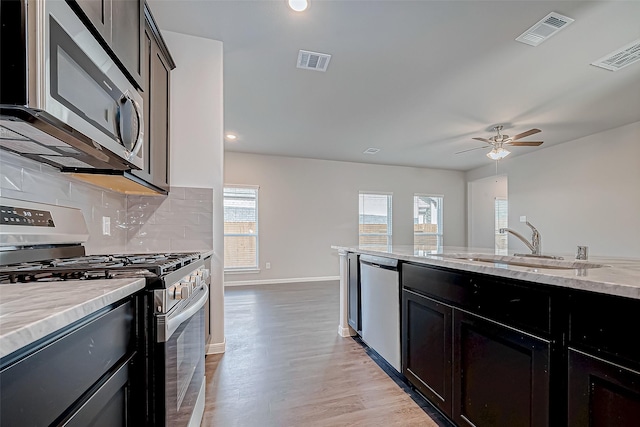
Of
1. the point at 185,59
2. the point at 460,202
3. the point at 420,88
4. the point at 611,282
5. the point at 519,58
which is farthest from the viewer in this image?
the point at 460,202

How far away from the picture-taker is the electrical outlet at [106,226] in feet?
6.32

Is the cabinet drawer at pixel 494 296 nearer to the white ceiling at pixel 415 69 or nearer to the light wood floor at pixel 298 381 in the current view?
the light wood floor at pixel 298 381

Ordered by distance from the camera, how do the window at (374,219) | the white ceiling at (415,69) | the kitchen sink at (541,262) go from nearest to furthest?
1. the kitchen sink at (541,262)
2. the white ceiling at (415,69)
3. the window at (374,219)

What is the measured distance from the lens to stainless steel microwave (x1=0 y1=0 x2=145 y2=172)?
81 cm

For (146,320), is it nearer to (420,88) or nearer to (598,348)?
(598,348)

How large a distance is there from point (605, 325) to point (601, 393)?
21cm

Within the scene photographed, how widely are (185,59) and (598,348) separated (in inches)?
122

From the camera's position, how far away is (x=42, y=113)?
0.88 metres

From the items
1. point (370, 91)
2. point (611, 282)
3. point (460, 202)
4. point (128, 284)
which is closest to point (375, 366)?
point (611, 282)

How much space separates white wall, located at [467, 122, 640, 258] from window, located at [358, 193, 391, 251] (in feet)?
8.79

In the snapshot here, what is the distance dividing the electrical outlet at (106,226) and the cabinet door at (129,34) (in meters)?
0.94

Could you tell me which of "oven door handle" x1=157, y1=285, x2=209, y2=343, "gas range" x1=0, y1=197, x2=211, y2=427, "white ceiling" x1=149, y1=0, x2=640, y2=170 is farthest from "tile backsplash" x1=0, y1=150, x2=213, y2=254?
"white ceiling" x1=149, y1=0, x2=640, y2=170

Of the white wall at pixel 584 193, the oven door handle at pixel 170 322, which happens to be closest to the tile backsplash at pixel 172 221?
the oven door handle at pixel 170 322

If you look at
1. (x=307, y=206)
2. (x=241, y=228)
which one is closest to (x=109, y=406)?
(x=241, y=228)
